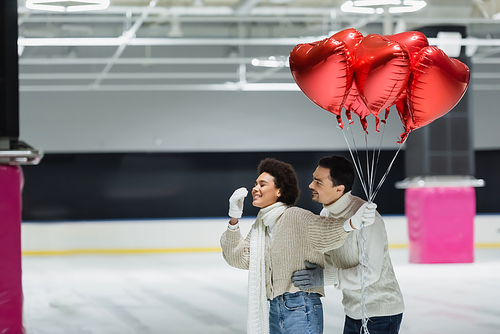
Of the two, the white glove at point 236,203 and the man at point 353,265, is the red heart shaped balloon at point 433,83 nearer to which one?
the man at point 353,265

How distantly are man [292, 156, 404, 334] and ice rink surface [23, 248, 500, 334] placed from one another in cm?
308

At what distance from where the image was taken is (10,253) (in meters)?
4.77

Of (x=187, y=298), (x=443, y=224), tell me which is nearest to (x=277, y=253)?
(x=187, y=298)

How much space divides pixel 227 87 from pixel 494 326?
907 centimetres

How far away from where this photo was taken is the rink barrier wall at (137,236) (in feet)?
47.5

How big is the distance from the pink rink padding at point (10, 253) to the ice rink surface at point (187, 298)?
3.92 feet

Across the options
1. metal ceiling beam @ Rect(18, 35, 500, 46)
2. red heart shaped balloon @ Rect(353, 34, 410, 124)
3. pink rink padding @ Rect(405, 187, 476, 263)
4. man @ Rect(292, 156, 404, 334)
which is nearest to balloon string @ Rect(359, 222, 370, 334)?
man @ Rect(292, 156, 404, 334)

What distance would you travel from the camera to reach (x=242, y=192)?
2711 millimetres

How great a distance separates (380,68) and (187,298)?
567cm

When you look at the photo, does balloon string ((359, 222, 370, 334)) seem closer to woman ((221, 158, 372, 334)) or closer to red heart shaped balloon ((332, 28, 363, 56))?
woman ((221, 158, 372, 334))

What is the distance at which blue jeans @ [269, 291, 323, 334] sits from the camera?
Answer: 263 cm

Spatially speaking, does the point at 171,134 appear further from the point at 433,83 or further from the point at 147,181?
the point at 433,83

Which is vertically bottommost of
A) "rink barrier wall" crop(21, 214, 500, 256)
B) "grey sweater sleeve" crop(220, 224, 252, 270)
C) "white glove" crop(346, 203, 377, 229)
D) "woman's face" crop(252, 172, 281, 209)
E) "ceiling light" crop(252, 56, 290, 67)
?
"rink barrier wall" crop(21, 214, 500, 256)

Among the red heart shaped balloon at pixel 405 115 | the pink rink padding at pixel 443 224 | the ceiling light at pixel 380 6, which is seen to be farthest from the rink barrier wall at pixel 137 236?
the red heart shaped balloon at pixel 405 115
